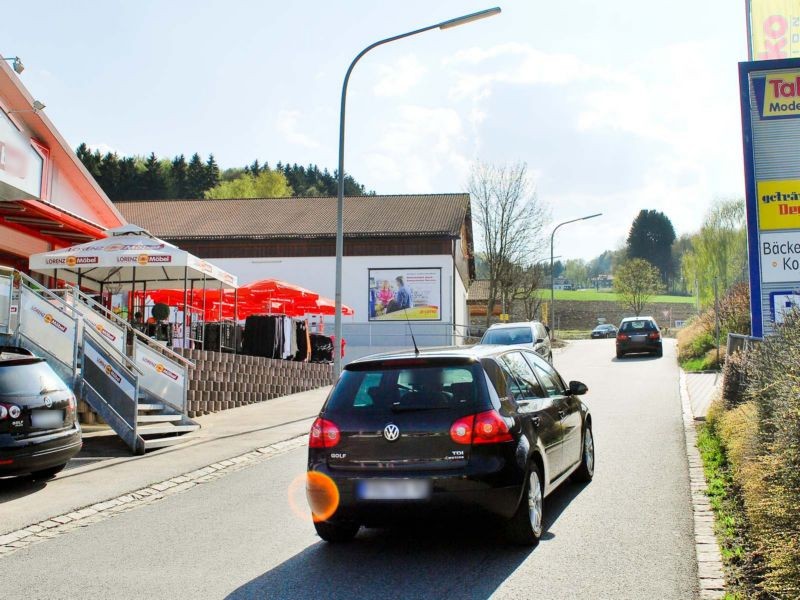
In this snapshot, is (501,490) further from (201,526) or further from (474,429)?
(201,526)

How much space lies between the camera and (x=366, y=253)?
43.6m

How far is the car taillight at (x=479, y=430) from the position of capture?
5.42 m

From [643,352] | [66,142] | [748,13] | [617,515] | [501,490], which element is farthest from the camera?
[643,352]

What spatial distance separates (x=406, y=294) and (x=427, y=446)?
3683 cm

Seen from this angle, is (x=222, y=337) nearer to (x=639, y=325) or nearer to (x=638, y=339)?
(x=638, y=339)

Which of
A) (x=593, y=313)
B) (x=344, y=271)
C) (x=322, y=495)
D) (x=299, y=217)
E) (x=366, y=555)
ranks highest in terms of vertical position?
(x=299, y=217)

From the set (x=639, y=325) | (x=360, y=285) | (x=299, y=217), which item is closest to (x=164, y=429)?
(x=639, y=325)

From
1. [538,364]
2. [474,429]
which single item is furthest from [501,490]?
[538,364]

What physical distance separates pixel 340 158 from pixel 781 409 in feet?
38.6

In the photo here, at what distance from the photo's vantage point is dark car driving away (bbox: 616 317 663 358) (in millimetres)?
30281

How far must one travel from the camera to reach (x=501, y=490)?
536 centimetres

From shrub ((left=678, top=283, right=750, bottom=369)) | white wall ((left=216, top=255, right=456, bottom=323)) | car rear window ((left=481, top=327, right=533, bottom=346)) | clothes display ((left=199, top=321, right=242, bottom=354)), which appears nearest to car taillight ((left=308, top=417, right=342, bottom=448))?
clothes display ((left=199, top=321, right=242, bottom=354))

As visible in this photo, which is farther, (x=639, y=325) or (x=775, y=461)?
(x=639, y=325)

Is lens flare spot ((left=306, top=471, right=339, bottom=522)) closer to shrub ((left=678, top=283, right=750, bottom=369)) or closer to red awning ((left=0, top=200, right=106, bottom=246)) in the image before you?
red awning ((left=0, top=200, right=106, bottom=246))
